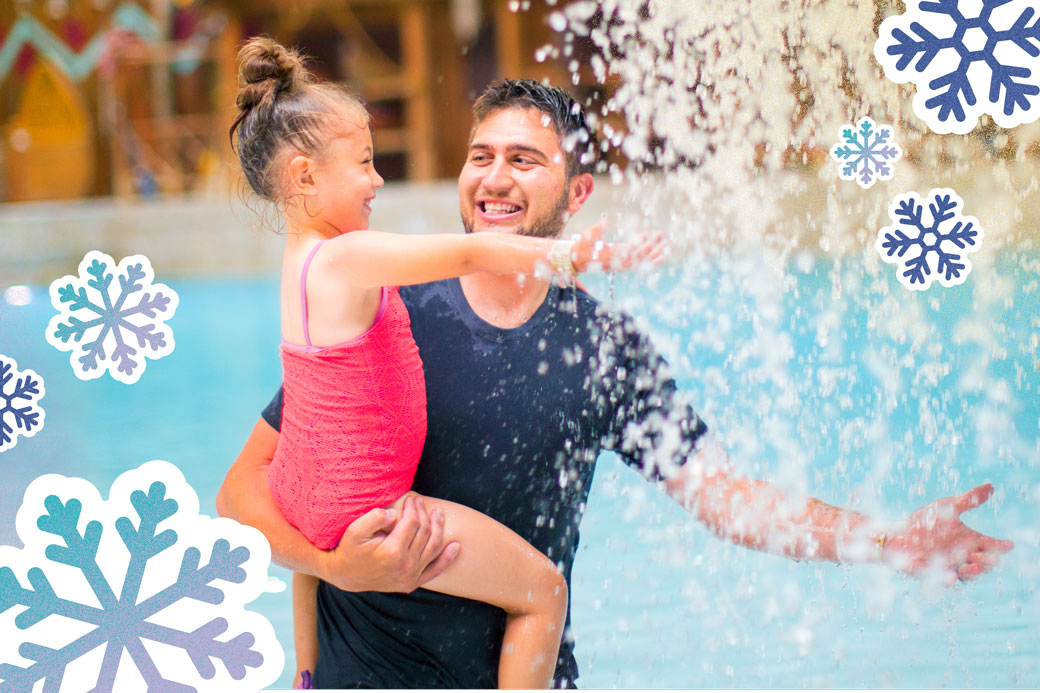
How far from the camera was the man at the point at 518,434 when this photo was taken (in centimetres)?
199

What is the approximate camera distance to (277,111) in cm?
187

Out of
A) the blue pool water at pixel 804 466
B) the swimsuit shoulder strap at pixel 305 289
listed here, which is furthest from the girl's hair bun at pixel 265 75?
the blue pool water at pixel 804 466

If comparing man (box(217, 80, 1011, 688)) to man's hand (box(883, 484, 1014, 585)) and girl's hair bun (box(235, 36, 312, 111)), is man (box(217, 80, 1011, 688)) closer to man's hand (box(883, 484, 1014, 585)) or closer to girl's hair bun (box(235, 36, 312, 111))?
man's hand (box(883, 484, 1014, 585))

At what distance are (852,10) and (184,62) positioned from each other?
1175 centimetres

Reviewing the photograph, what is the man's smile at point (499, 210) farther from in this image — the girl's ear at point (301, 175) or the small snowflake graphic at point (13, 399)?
the small snowflake graphic at point (13, 399)

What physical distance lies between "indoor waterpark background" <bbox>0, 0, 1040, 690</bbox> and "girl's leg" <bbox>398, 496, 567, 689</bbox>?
302 millimetres

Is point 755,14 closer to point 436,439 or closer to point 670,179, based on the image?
point 670,179

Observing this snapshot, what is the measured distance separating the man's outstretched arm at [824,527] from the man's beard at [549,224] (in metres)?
0.46

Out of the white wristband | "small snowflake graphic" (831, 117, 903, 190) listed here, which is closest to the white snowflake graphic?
"small snowflake graphic" (831, 117, 903, 190)

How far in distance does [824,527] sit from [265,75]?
1172 millimetres

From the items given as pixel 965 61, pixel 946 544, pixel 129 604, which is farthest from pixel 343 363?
pixel 965 61

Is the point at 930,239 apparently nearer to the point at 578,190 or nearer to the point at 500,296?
the point at 578,190

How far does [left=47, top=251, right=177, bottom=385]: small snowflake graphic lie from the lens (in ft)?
6.99

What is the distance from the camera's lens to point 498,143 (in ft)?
6.66
